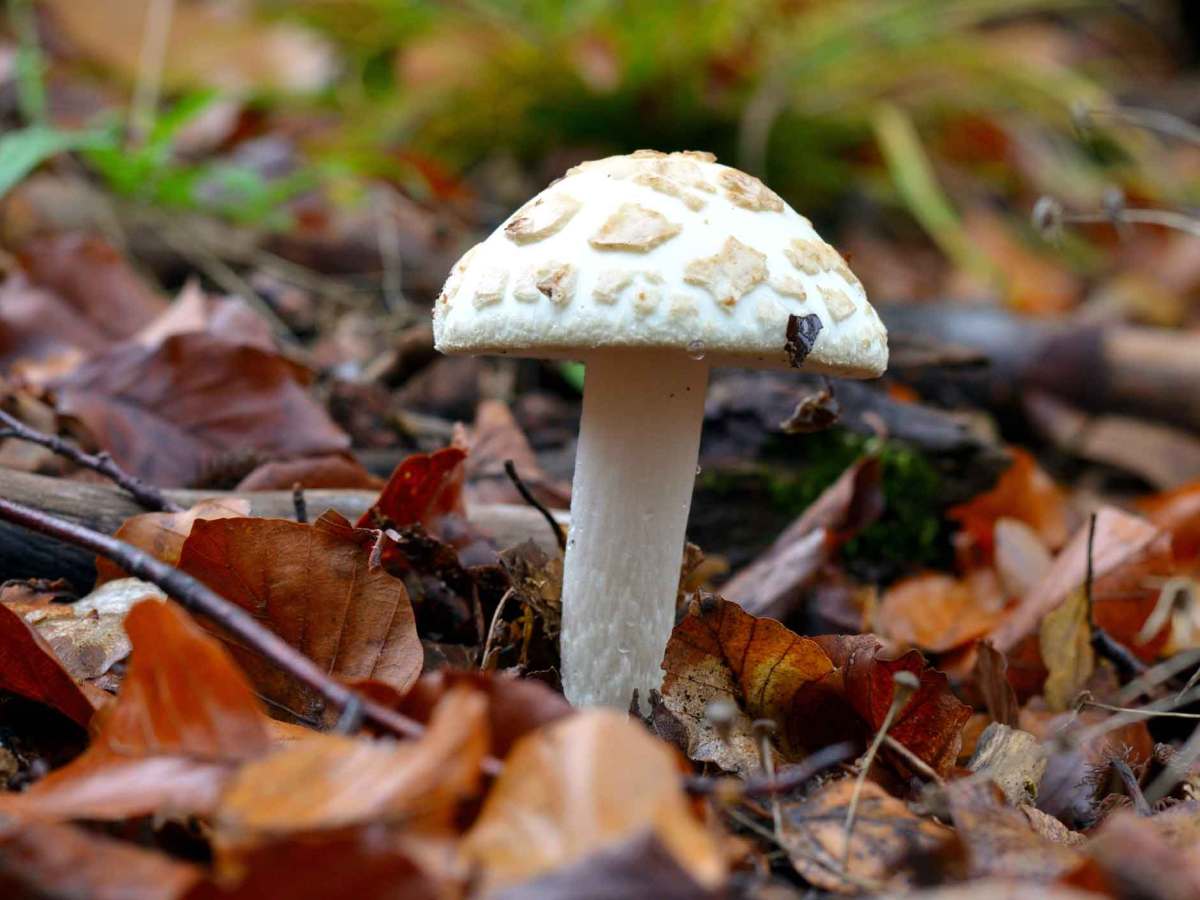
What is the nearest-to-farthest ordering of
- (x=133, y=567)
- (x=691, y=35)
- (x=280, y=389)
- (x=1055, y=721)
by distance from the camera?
(x=133, y=567) → (x=1055, y=721) → (x=280, y=389) → (x=691, y=35)

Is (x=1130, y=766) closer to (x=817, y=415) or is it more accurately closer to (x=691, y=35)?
(x=817, y=415)

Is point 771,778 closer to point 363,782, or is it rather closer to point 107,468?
point 363,782

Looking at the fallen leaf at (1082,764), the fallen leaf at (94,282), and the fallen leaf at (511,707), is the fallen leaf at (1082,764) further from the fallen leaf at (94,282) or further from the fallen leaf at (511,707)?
the fallen leaf at (94,282)

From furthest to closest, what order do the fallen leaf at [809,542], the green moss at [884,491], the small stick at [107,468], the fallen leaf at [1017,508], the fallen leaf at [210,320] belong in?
the fallen leaf at [210,320]
the fallen leaf at [1017,508]
the green moss at [884,491]
the fallen leaf at [809,542]
the small stick at [107,468]

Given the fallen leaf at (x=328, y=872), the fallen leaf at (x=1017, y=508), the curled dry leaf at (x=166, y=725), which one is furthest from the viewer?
the fallen leaf at (x=1017, y=508)

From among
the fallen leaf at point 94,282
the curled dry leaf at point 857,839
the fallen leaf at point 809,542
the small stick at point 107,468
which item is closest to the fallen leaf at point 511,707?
the curled dry leaf at point 857,839

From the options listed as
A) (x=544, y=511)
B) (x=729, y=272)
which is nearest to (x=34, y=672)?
(x=544, y=511)

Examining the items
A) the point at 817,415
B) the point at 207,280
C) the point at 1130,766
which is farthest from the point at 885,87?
the point at 1130,766
